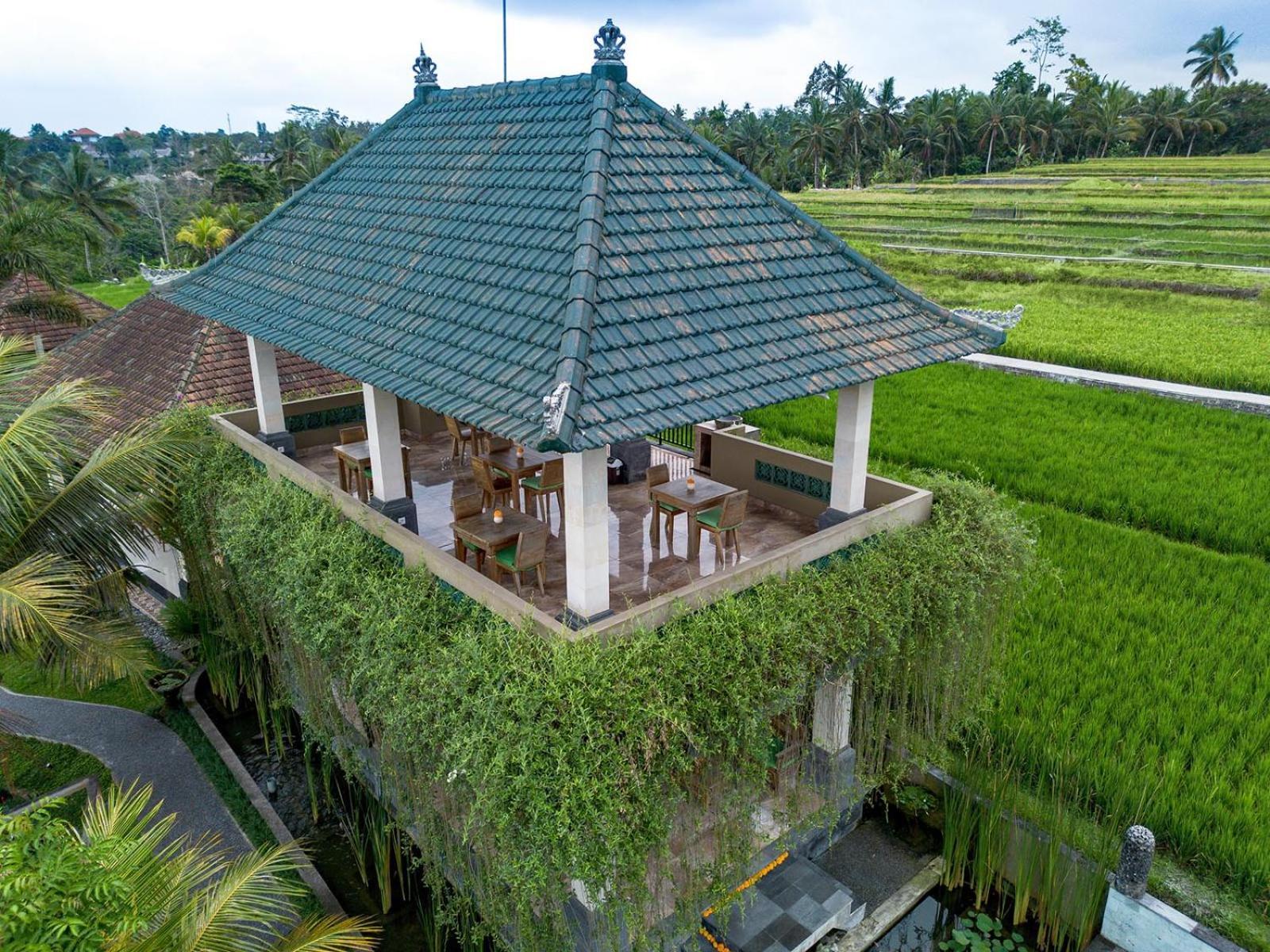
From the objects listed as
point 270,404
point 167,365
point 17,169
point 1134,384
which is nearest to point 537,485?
point 270,404

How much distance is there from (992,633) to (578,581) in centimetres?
538

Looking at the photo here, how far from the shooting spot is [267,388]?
455 inches

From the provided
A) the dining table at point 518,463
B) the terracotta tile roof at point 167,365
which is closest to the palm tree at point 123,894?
the dining table at point 518,463

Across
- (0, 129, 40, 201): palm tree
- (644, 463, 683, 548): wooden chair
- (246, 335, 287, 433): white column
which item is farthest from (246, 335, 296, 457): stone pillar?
(0, 129, 40, 201): palm tree

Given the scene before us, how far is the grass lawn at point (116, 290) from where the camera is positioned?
2112 inches

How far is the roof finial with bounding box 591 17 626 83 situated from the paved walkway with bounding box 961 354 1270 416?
14.0 m

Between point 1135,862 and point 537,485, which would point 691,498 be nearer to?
point 537,485

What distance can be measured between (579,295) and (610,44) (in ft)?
10.9

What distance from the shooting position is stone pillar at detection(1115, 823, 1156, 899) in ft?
27.6

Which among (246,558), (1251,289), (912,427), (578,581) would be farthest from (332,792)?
(1251,289)

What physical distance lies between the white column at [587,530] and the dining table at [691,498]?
226 cm

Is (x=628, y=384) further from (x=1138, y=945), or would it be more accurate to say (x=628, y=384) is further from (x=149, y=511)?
(x=1138, y=945)

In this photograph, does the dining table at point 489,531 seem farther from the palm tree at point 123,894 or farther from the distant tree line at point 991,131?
the distant tree line at point 991,131

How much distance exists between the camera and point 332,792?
11734 millimetres
